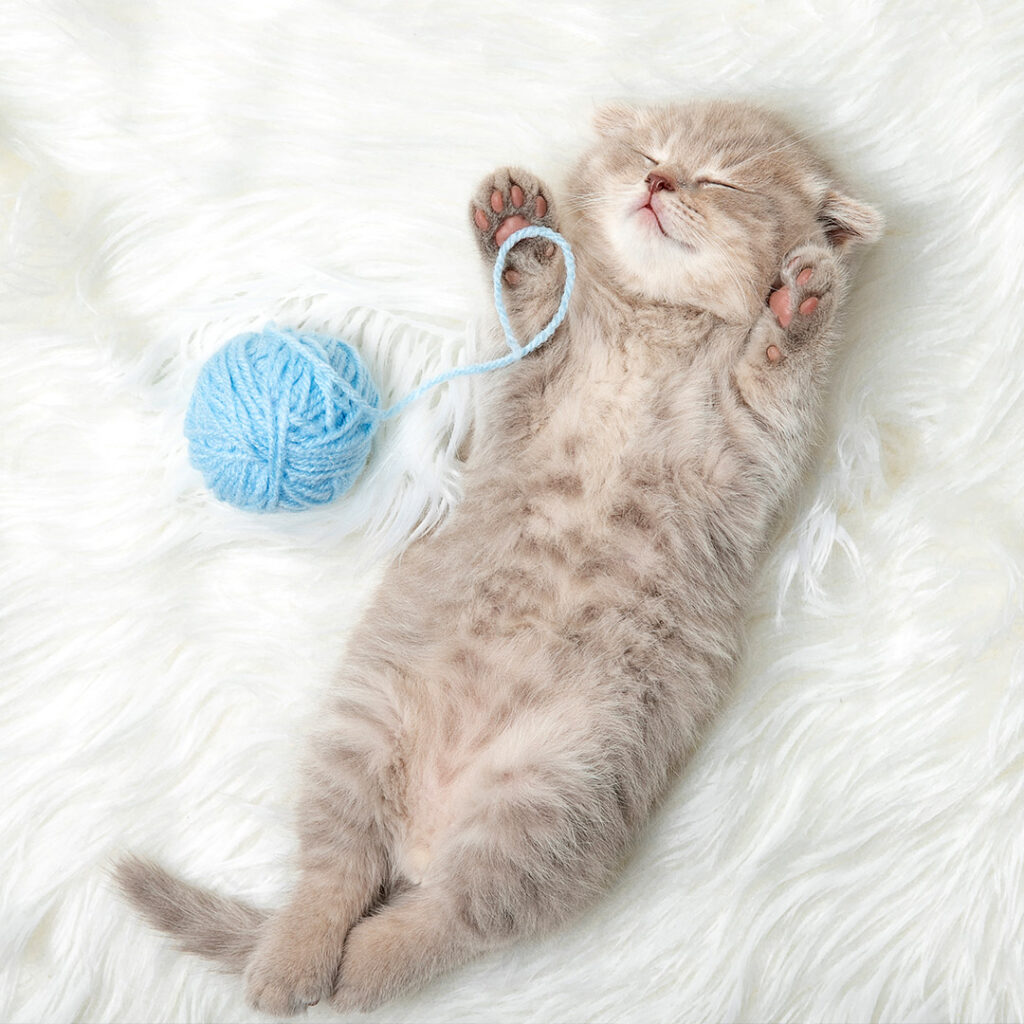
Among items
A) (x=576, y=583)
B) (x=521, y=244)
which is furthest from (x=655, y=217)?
(x=576, y=583)

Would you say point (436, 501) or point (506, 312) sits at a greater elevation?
point (506, 312)

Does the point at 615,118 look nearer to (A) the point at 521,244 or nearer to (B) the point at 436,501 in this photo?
(A) the point at 521,244

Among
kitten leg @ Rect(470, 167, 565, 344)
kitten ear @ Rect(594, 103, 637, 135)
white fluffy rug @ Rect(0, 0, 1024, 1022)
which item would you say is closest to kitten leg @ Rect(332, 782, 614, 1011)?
white fluffy rug @ Rect(0, 0, 1024, 1022)

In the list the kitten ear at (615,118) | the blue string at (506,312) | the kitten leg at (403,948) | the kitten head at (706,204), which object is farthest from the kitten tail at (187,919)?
the kitten ear at (615,118)

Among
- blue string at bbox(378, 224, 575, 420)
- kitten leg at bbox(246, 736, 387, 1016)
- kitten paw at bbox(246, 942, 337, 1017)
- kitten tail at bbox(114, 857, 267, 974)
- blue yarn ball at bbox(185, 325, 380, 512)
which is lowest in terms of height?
kitten tail at bbox(114, 857, 267, 974)

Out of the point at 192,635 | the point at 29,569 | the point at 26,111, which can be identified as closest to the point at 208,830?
the point at 192,635

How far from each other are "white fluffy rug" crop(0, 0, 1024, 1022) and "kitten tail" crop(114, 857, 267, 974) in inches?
1.8

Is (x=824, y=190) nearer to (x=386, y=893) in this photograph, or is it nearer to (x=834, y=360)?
(x=834, y=360)

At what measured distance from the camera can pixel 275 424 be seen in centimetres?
105

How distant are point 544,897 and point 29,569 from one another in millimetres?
704

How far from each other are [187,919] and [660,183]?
95 centimetres

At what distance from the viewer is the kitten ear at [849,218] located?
110 centimetres

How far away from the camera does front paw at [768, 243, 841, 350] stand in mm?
1053

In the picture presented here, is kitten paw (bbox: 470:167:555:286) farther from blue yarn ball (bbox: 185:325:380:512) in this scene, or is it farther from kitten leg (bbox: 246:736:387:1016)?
kitten leg (bbox: 246:736:387:1016)
